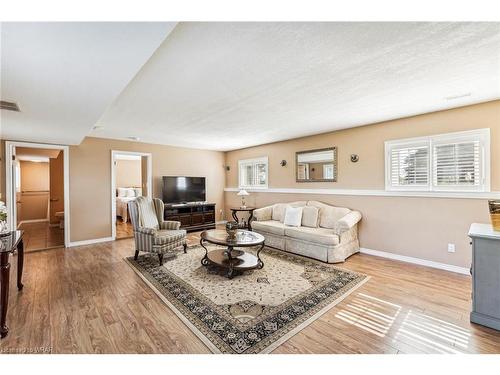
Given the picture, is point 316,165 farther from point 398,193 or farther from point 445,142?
point 445,142

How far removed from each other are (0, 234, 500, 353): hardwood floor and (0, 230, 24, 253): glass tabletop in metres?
0.70

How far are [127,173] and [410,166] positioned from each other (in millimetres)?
9422

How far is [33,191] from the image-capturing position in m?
8.17

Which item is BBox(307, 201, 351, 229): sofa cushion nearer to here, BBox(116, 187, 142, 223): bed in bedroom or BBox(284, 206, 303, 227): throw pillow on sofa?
BBox(284, 206, 303, 227): throw pillow on sofa

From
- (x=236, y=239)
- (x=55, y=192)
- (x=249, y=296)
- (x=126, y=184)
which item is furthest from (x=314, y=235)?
(x=126, y=184)

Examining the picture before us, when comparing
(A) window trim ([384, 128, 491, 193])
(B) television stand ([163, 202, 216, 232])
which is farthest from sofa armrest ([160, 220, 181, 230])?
(A) window trim ([384, 128, 491, 193])

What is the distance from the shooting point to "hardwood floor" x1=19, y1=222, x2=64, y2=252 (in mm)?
4883

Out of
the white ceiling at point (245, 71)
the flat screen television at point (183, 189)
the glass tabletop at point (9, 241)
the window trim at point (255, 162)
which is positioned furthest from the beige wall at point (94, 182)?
the glass tabletop at point (9, 241)

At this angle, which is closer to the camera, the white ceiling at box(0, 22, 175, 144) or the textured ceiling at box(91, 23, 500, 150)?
the white ceiling at box(0, 22, 175, 144)

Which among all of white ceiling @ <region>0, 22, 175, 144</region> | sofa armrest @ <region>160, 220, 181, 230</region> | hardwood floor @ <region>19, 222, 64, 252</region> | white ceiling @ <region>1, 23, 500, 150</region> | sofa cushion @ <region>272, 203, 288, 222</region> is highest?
white ceiling @ <region>1, 23, 500, 150</region>

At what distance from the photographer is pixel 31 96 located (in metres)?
2.24

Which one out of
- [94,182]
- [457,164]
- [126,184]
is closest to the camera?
[457,164]
